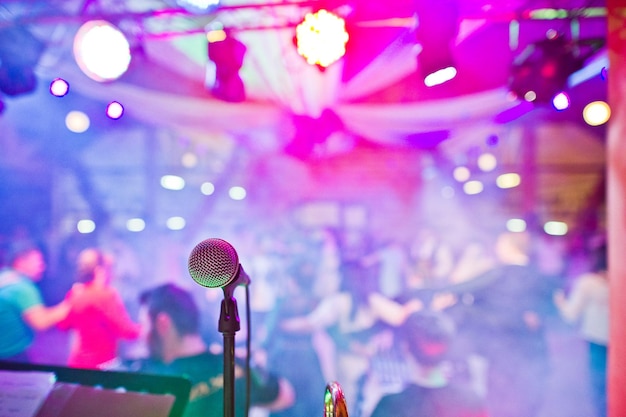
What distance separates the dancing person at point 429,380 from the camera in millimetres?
3049

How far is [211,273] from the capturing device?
138cm

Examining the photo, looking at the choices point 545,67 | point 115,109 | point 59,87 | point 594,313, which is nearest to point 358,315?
point 594,313

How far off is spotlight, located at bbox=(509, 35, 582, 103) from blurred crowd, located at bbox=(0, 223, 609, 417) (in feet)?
3.34

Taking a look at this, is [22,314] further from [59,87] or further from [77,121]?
[59,87]

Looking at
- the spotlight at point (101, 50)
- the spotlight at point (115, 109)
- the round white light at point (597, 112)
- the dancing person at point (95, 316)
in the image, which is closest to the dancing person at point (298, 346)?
the dancing person at point (95, 316)

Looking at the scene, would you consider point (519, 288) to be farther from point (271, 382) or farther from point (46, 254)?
point (46, 254)

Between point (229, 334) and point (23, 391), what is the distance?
1242mm

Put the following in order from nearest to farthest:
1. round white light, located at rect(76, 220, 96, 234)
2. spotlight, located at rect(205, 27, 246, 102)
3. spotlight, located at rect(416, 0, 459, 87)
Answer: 1. spotlight, located at rect(416, 0, 459, 87)
2. spotlight, located at rect(205, 27, 246, 102)
3. round white light, located at rect(76, 220, 96, 234)

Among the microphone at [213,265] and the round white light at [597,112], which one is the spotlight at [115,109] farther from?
the round white light at [597,112]

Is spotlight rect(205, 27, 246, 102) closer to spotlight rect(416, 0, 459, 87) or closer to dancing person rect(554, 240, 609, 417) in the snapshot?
spotlight rect(416, 0, 459, 87)

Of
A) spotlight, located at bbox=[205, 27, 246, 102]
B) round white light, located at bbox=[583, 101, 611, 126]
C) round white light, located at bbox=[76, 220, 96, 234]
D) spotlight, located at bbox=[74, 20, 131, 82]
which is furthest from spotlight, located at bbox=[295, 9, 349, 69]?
round white light, located at bbox=[76, 220, 96, 234]

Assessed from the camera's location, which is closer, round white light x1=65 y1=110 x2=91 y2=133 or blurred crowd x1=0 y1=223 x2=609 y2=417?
blurred crowd x1=0 y1=223 x2=609 y2=417

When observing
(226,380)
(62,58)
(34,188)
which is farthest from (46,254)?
(226,380)

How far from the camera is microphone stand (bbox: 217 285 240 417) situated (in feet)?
4.69
